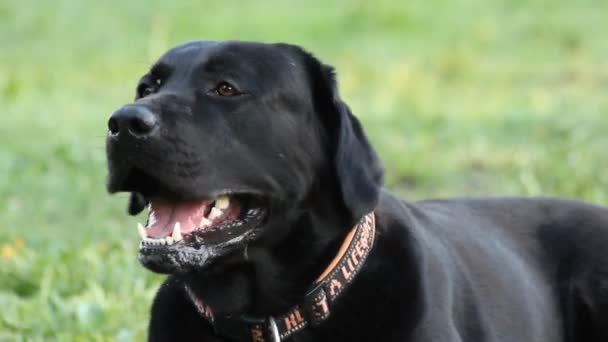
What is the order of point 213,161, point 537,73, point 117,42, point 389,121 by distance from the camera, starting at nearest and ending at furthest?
point 213,161
point 389,121
point 537,73
point 117,42

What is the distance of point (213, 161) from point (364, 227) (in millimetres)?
610

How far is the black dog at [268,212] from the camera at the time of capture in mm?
3482

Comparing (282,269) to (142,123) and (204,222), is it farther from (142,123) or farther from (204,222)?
(142,123)

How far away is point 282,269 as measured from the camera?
3.79 m

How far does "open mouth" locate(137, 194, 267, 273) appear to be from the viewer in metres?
3.46

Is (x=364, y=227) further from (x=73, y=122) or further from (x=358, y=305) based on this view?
(x=73, y=122)

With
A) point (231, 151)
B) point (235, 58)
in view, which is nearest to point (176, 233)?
point (231, 151)

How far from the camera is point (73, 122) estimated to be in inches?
386

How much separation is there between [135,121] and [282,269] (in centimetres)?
74

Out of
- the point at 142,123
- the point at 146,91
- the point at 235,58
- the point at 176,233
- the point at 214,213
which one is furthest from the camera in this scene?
the point at 146,91

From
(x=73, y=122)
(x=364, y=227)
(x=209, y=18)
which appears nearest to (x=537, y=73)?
(x=209, y=18)

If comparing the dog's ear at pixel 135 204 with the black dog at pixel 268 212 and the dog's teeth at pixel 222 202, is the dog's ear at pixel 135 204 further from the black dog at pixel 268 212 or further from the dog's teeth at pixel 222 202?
the dog's teeth at pixel 222 202

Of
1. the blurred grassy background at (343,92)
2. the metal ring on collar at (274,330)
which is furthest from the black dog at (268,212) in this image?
the blurred grassy background at (343,92)

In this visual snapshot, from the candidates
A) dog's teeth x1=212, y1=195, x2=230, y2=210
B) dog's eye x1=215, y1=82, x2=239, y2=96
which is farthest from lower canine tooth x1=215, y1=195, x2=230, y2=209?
dog's eye x1=215, y1=82, x2=239, y2=96
